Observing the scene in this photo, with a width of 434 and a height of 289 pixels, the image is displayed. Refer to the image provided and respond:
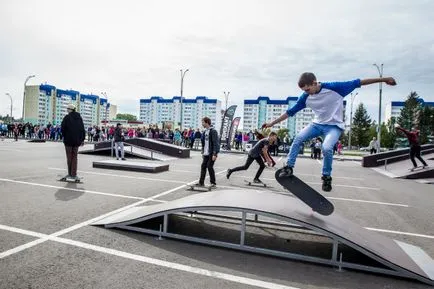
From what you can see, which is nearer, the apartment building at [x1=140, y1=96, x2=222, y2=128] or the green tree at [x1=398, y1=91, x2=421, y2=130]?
the green tree at [x1=398, y1=91, x2=421, y2=130]

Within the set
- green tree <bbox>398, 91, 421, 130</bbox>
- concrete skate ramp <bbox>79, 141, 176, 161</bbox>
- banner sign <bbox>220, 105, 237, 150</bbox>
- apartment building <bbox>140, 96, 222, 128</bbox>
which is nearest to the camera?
concrete skate ramp <bbox>79, 141, 176, 161</bbox>

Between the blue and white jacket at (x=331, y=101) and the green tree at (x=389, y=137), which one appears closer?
the blue and white jacket at (x=331, y=101)

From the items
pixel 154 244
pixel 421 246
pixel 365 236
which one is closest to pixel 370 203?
pixel 421 246

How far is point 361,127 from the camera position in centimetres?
10025

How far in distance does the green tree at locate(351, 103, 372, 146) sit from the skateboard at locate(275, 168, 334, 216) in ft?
345

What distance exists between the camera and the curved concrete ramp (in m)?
3.41

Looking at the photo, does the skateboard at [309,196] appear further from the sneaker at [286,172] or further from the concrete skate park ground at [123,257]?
the concrete skate park ground at [123,257]

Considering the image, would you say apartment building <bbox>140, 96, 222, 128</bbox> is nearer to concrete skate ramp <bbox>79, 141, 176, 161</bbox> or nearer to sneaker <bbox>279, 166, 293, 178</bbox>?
concrete skate ramp <bbox>79, 141, 176, 161</bbox>

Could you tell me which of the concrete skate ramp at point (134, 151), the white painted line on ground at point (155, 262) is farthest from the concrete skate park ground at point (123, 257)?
the concrete skate ramp at point (134, 151)

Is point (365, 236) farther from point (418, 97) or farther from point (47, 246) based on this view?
point (418, 97)

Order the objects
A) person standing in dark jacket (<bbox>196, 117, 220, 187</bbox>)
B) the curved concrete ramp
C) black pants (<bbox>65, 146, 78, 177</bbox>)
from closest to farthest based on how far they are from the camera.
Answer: the curved concrete ramp
black pants (<bbox>65, 146, 78, 177</bbox>)
person standing in dark jacket (<bbox>196, 117, 220, 187</bbox>)

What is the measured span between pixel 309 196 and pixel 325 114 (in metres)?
1.20

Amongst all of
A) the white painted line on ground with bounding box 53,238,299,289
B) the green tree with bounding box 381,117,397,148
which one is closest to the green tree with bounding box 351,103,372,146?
the green tree with bounding box 381,117,397,148

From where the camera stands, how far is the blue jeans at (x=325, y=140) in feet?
14.0
